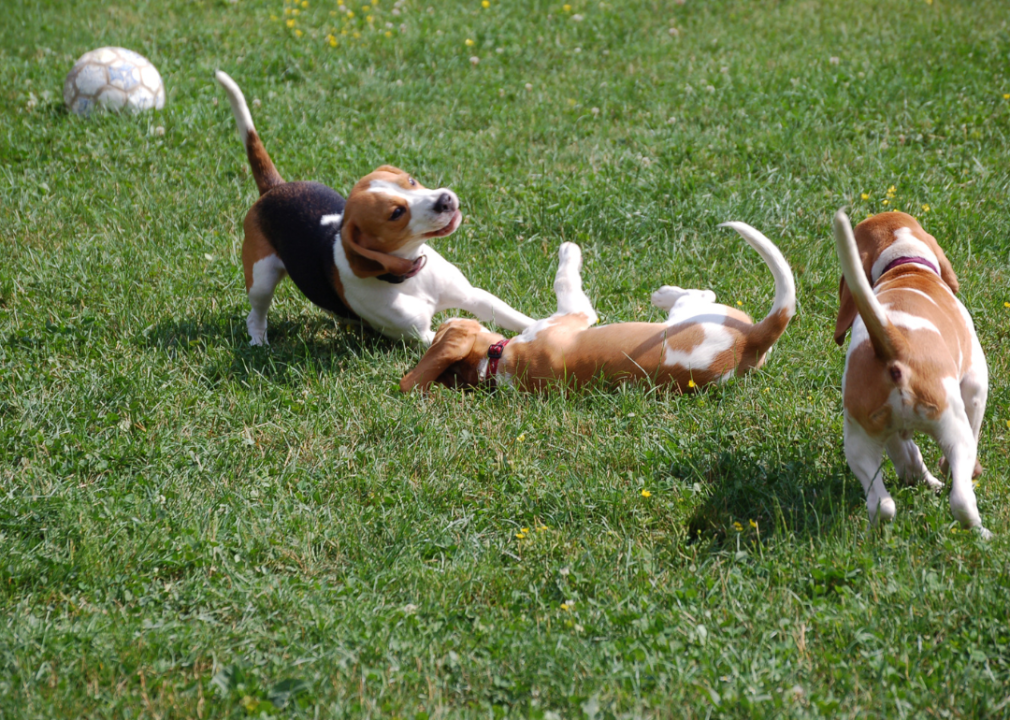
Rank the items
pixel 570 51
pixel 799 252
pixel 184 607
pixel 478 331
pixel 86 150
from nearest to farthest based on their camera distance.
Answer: pixel 184 607 → pixel 478 331 → pixel 799 252 → pixel 86 150 → pixel 570 51

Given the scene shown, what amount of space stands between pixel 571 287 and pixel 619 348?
71 centimetres

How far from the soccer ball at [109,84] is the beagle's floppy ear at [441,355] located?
4.48m

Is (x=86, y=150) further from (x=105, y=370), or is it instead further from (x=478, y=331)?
(x=478, y=331)

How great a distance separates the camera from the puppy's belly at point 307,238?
14.7ft

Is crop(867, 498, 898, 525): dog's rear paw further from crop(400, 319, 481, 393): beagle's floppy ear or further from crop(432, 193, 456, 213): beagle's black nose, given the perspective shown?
crop(432, 193, 456, 213): beagle's black nose

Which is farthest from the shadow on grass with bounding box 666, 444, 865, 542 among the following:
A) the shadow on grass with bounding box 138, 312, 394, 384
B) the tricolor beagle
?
the shadow on grass with bounding box 138, 312, 394, 384

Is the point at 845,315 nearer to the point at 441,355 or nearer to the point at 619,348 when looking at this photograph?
the point at 619,348

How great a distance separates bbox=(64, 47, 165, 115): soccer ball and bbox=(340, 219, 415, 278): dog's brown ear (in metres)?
3.98

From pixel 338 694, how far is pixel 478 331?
2070 millimetres

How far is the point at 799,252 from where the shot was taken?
204 inches

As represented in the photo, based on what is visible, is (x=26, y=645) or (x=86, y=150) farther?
(x=86, y=150)

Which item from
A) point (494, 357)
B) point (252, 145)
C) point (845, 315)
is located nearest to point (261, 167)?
point (252, 145)

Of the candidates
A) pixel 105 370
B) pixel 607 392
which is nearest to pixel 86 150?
pixel 105 370

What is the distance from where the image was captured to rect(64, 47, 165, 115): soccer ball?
716 centimetres
